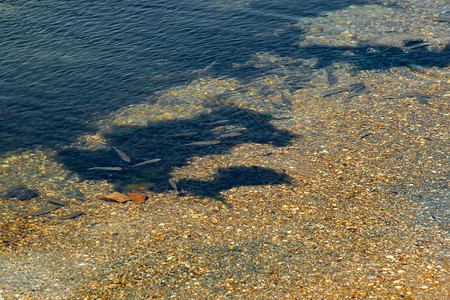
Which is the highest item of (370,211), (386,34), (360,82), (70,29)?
(70,29)

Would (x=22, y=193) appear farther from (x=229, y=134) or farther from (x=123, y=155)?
(x=229, y=134)

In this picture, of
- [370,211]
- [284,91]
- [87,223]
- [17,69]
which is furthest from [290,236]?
[17,69]

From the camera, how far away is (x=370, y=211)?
8.50m

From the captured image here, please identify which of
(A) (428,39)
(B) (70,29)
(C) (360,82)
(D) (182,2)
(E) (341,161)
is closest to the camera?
(E) (341,161)

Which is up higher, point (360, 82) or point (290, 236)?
point (360, 82)

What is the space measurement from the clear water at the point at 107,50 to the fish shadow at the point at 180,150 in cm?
186

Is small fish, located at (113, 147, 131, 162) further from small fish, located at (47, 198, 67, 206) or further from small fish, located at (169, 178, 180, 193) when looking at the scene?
small fish, located at (47, 198, 67, 206)

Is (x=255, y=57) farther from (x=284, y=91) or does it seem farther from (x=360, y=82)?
(x=360, y=82)

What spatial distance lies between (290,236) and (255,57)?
37.2 feet

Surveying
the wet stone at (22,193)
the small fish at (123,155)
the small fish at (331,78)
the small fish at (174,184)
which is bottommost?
the small fish at (174,184)

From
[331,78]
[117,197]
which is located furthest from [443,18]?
[117,197]

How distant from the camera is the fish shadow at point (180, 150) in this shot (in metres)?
10.3

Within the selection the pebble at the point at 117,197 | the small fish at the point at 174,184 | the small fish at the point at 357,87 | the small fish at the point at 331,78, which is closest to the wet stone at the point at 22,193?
the pebble at the point at 117,197

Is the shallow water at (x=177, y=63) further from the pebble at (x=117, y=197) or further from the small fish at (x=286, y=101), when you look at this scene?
the pebble at (x=117, y=197)
